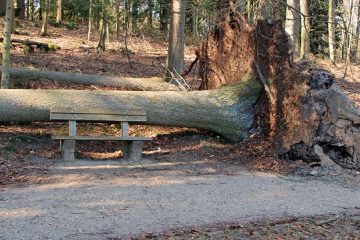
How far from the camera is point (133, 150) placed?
29.5ft

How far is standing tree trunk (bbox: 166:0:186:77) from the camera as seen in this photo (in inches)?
536

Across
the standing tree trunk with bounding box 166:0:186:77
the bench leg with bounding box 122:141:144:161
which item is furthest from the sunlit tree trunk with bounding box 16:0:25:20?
the bench leg with bounding box 122:141:144:161

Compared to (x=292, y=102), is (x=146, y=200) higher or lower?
lower

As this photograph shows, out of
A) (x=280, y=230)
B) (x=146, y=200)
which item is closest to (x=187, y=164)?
(x=146, y=200)

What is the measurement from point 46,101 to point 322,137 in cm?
534

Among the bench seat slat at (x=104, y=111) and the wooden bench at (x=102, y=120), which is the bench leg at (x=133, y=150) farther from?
the bench seat slat at (x=104, y=111)

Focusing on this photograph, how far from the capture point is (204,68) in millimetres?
12016

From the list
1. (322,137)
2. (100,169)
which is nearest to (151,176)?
(100,169)

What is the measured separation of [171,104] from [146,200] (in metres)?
3.97

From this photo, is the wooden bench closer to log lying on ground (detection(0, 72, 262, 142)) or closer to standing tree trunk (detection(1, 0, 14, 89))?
log lying on ground (detection(0, 72, 262, 142))

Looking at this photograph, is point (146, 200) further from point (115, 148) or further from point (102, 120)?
point (115, 148)

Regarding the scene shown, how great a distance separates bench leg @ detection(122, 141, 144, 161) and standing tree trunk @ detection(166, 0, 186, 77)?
5300 millimetres

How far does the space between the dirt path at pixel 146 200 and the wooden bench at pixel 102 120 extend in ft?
1.70

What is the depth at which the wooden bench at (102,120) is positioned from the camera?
856 cm
